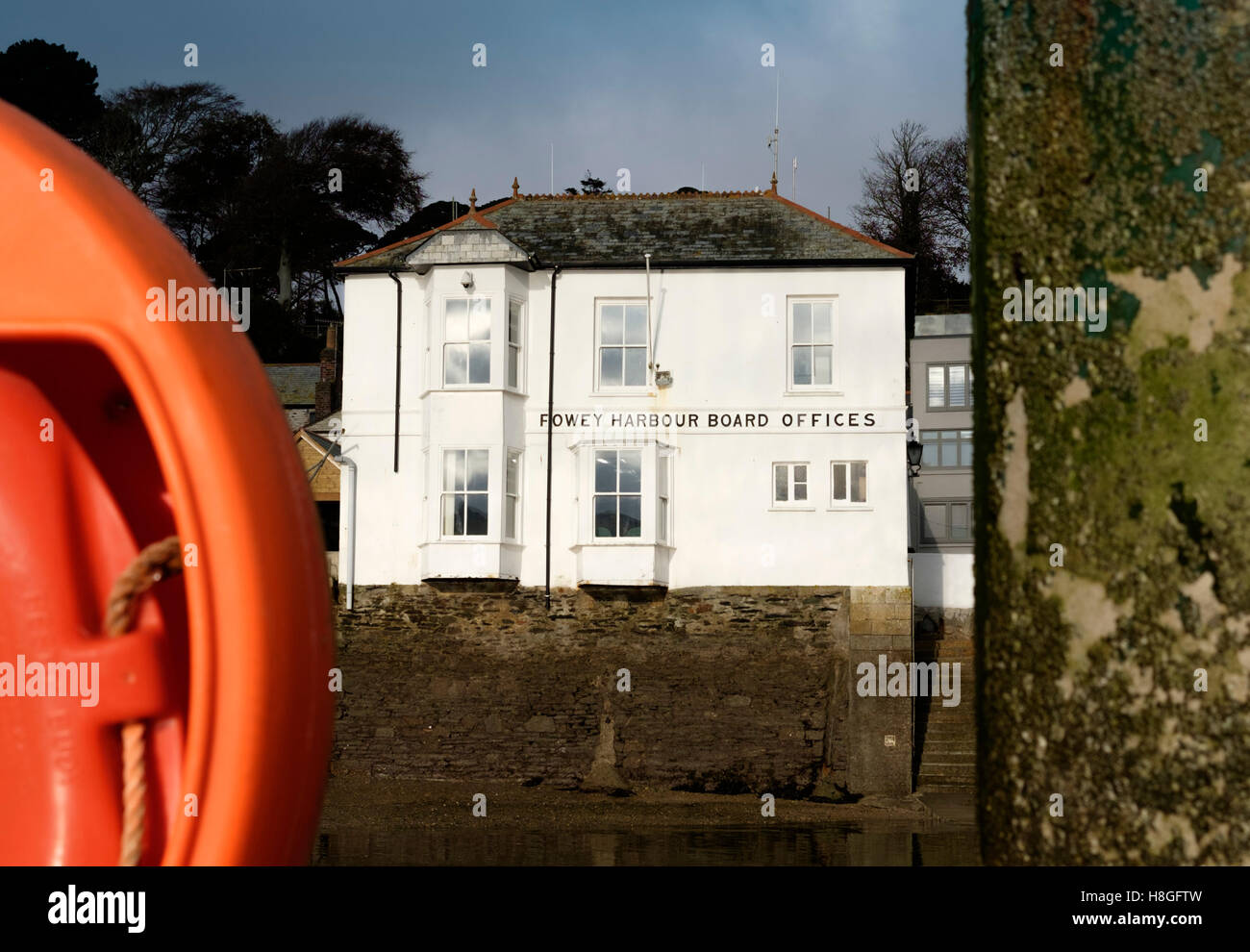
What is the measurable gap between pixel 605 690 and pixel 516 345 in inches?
255

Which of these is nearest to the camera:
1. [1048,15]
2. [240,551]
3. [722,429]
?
[240,551]

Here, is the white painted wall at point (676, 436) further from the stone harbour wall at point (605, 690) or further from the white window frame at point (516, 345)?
the stone harbour wall at point (605, 690)

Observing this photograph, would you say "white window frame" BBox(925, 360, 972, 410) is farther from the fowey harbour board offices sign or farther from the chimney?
the fowey harbour board offices sign

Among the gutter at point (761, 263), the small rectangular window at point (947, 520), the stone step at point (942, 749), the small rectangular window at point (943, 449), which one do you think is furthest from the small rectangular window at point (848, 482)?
the small rectangular window at point (943, 449)

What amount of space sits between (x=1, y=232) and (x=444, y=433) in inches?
908

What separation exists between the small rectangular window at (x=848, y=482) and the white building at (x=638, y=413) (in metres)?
0.04

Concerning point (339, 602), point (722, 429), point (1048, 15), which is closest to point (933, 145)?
point (722, 429)

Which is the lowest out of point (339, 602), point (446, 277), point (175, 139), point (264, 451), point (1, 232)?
point (339, 602)

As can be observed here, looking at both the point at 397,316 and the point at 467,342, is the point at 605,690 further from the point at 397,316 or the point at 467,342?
the point at 397,316

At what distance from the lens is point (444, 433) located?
2489 cm

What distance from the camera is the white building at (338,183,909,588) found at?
24.4 metres

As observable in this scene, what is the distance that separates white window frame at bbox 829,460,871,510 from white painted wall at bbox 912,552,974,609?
2.32m

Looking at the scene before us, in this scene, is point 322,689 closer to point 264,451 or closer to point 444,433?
point 264,451
